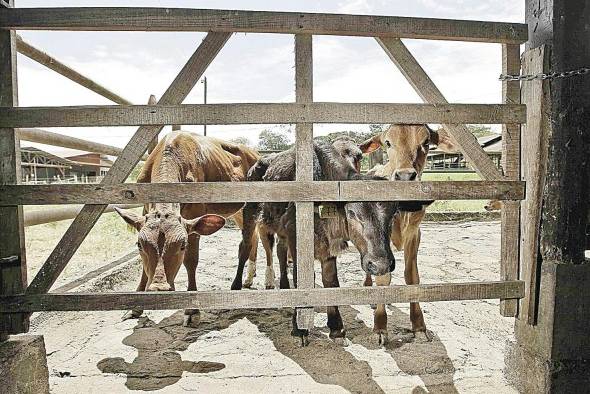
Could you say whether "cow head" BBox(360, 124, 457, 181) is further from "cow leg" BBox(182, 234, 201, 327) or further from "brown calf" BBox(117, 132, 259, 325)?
"cow leg" BBox(182, 234, 201, 327)

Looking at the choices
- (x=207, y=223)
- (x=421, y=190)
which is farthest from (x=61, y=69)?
(x=421, y=190)

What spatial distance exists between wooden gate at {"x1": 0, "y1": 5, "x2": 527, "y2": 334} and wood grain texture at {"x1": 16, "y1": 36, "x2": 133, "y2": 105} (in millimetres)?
861

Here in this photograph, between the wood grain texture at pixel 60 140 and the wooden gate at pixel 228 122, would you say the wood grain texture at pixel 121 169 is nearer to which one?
the wooden gate at pixel 228 122

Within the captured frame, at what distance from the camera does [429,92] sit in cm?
237

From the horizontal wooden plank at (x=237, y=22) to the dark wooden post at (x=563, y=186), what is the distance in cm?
36

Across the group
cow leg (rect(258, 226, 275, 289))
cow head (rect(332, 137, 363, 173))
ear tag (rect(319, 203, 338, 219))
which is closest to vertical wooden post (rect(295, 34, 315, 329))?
ear tag (rect(319, 203, 338, 219))

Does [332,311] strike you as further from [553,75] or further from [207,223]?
[553,75]

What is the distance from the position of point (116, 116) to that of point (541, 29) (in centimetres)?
252

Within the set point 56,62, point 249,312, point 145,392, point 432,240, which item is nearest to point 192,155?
point 56,62

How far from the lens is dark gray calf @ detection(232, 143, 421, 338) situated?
297cm

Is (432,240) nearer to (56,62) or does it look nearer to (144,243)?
(144,243)

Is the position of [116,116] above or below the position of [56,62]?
below

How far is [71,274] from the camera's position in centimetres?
495

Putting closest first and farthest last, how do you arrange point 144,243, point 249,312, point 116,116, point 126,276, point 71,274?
point 116,116
point 144,243
point 249,312
point 71,274
point 126,276
